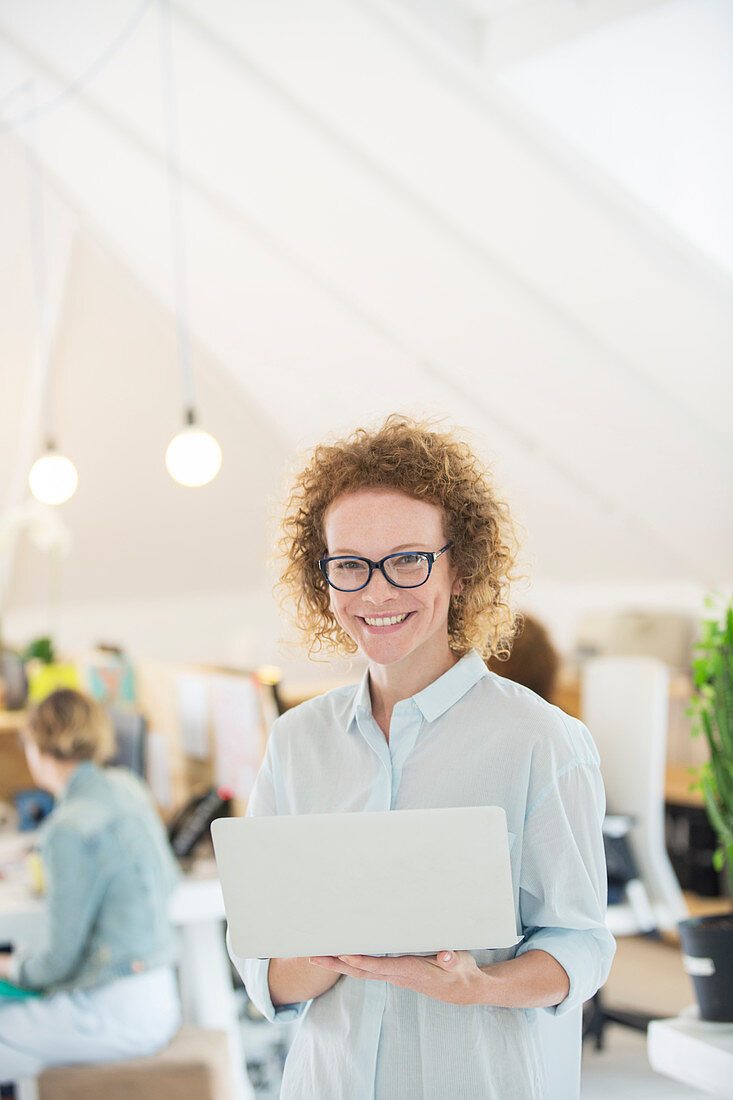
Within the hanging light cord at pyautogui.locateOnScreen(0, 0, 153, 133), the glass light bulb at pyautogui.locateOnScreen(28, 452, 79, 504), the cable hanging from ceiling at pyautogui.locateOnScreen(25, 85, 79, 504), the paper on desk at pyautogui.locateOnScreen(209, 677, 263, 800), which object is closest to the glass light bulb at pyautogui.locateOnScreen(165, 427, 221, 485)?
the glass light bulb at pyautogui.locateOnScreen(28, 452, 79, 504)

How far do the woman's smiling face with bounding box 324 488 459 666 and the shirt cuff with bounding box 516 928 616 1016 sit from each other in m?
0.31

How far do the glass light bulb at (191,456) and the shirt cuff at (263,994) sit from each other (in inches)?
91.7

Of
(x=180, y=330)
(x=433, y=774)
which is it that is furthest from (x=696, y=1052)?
(x=180, y=330)

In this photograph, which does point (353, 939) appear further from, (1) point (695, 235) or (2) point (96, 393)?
(2) point (96, 393)

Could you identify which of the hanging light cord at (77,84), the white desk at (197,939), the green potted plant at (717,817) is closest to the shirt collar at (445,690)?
the green potted plant at (717,817)

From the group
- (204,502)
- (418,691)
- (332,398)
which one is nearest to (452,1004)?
(418,691)

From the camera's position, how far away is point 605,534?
5113mm

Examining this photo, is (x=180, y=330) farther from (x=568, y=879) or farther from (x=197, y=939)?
(x=568, y=879)

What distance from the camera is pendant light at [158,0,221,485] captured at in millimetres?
3367

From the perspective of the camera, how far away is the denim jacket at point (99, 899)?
2229 mm

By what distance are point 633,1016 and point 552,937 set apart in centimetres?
254

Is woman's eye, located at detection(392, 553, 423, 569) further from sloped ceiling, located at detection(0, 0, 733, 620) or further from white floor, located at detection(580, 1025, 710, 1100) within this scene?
white floor, located at detection(580, 1025, 710, 1100)

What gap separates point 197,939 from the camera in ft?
8.98

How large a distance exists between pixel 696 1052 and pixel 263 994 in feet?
3.03
